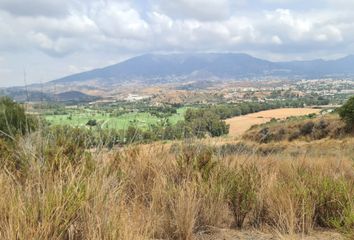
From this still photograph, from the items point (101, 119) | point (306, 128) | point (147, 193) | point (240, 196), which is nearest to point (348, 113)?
point (306, 128)

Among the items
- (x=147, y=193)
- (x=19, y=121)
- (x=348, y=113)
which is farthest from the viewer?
(x=348, y=113)

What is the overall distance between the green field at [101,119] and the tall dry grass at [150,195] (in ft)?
1.52

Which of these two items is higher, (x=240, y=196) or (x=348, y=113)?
(x=240, y=196)

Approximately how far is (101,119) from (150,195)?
2276 millimetres

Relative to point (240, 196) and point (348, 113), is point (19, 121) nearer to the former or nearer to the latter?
point (240, 196)

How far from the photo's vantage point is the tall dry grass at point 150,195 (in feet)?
12.0

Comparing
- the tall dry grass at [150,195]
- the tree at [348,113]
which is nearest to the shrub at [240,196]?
the tall dry grass at [150,195]

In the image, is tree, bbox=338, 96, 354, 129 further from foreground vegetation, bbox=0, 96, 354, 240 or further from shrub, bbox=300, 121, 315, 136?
foreground vegetation, bbox=0, 96, 354, 240

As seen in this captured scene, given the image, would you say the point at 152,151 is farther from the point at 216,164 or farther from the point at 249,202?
the point at 249,202

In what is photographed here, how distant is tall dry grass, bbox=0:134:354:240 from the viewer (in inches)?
144

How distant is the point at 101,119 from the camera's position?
7.71 meters

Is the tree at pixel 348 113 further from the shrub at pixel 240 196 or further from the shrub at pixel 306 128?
the shrub at pixel 240 196

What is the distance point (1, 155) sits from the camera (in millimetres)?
6617

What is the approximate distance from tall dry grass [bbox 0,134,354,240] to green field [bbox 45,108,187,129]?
1.52 ft
